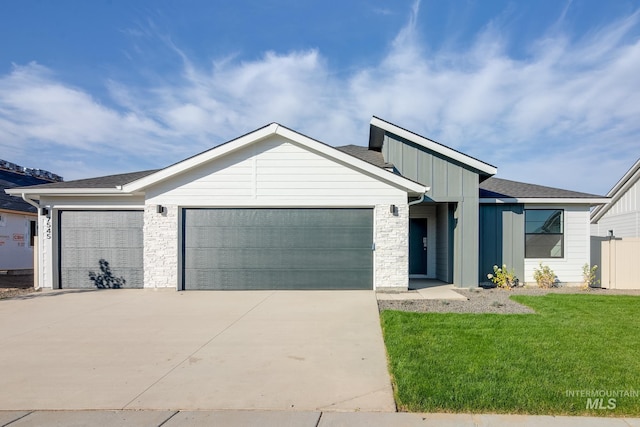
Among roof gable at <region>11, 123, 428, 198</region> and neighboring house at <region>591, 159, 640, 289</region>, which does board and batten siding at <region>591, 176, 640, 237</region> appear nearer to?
neighboring house at <region>591, 159, 640, 289</region>

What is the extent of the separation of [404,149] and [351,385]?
8679mm

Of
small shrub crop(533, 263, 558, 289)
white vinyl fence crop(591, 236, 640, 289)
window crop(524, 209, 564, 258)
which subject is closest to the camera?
small shrub crop(533, 263, 558, 289)

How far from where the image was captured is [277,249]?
10.9 metres

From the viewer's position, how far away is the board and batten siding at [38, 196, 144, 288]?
11352mm

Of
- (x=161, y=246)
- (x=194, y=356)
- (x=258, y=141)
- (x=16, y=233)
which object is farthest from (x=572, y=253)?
(x=16, y=233)

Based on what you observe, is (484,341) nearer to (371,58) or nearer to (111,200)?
(111,200)

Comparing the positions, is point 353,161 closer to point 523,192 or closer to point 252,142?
point 252,142

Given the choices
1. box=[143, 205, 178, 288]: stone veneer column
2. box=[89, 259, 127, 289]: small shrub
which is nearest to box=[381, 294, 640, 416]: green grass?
box=[143, 205, 178, 288]: stone veneer column

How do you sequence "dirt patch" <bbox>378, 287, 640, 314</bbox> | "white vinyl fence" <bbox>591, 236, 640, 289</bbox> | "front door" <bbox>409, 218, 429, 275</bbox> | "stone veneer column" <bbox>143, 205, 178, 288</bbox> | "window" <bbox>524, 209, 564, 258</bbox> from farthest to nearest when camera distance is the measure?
"front door" <bbox>409, 218, 429, 275</bbox> → "window" <bbox>524, 209, 564, 258</bbox> → "white vinyl fence" <bbox>591, 236, 640, 289</bbox> → "stone veneer column" <bbox>143, 205, 178, 288</bbox> → "dirt patch" <bbox>378, 287, 640, 314</bbox>

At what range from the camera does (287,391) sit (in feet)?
13.7

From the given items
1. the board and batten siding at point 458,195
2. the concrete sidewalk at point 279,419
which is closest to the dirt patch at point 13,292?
the concrete sidewalk at point 279,419

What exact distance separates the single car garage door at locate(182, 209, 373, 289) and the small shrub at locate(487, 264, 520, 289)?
423 centimetres

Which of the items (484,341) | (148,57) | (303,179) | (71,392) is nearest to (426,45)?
(303,179)

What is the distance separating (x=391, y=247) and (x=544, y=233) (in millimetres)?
5575
